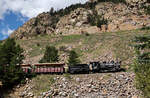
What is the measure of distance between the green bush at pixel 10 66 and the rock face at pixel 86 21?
172ft

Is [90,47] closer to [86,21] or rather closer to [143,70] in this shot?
[143,70]

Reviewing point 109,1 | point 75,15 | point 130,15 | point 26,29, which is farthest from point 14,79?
point 109,1

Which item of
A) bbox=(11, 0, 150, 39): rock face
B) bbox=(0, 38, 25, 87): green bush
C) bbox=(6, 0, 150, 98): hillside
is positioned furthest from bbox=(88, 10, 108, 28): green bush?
bbox=(0, 38, 25, 87): green bush

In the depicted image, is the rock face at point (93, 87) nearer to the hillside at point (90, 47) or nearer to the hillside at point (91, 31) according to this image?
the hillside at point (90, 47)

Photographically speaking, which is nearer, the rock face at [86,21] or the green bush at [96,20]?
the rock face at [86,21]

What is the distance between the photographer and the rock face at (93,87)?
758 inches

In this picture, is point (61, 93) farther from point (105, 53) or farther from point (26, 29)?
point (26, 29)

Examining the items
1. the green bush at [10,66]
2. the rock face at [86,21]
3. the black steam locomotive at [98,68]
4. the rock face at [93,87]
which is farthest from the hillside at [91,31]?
the green bush at [10,66]

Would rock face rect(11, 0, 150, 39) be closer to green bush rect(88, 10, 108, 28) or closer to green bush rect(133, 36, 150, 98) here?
green bush rect(88, 10, 108, 28)

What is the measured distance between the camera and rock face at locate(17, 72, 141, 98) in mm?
19250

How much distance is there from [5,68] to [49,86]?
6.77 metres

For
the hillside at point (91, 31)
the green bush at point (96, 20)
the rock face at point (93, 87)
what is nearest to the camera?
the rock face at point (93, 87)

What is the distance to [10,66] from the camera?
2177cm

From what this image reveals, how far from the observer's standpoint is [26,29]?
102625mm
